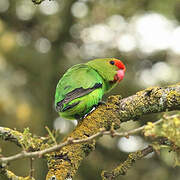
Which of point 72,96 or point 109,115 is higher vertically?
point 109,115

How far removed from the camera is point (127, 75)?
697cm

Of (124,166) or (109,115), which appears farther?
(109,115)

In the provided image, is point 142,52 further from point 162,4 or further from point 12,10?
point 12,10

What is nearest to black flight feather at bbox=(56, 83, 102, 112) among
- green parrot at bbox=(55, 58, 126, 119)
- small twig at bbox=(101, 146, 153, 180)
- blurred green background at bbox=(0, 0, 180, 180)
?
green parrot at bbox=(55, 58, 126, 119)

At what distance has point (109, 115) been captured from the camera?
268 centimetres

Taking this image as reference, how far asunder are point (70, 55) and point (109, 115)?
5.00 metres

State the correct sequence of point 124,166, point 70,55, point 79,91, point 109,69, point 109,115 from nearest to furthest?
point 124,166 → point 109,115 → point 79,91 → point 109,69 → point 70,55

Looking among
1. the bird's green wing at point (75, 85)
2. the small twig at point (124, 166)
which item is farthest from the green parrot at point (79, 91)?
the small twig at point (124, 166)

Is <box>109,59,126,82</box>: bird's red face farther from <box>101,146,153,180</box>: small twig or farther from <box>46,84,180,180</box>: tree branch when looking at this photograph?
<box>101,146,153,180</box>: small twig

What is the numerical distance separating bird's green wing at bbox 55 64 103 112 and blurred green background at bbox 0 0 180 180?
2.65 meters

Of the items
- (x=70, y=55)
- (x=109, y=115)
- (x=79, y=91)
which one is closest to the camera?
(x=109, y=115)

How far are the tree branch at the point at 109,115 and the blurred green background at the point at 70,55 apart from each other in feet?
12.1

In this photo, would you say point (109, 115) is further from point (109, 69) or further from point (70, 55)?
point (70, 55)

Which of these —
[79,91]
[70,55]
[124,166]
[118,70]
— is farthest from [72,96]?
[70,55]
